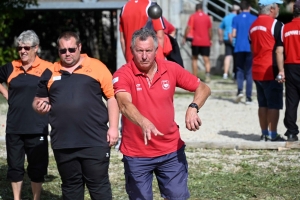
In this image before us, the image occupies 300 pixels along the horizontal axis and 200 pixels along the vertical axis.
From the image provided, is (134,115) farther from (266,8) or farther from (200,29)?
(200,29)

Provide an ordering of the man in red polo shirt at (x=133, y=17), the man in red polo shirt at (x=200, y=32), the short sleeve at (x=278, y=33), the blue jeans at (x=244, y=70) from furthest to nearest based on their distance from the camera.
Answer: the man in red polo shirt at (x=200, y=32) → the blue jeans at (x=244, y=70) → the short sleeve at (x=278, y=33) → the man in red polo shirt at (x=133, y=17)

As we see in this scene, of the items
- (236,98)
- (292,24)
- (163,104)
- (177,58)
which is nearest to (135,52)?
(163,104)

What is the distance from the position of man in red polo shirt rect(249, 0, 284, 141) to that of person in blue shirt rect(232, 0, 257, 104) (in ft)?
11.7

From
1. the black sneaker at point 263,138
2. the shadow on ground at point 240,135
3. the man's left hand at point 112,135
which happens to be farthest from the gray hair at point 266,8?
the man's left hand at point 112,135

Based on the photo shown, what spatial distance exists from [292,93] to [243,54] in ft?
15.8

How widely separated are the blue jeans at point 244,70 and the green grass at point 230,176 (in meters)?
4.38

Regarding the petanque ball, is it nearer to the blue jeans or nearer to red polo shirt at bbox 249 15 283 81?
red polo shirt at bbox 249 15 283 81

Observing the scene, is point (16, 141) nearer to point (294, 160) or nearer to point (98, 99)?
point (98, 99)

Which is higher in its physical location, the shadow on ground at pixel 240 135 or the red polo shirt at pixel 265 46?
the red polo shirt at pixel 265 46

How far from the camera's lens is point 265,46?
983 cm

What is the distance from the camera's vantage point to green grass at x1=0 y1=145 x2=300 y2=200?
7.38 metres

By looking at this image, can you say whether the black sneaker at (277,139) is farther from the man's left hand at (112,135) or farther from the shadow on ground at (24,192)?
the man's left hand at (112,135)

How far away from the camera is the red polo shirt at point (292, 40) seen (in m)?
9.16

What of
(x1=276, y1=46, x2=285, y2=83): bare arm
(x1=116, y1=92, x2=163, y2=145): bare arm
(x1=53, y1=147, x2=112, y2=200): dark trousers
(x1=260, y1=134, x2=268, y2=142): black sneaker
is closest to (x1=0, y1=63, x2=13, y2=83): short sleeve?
(x1=53, y1=147, x2=112, y2=200): dark trousers
